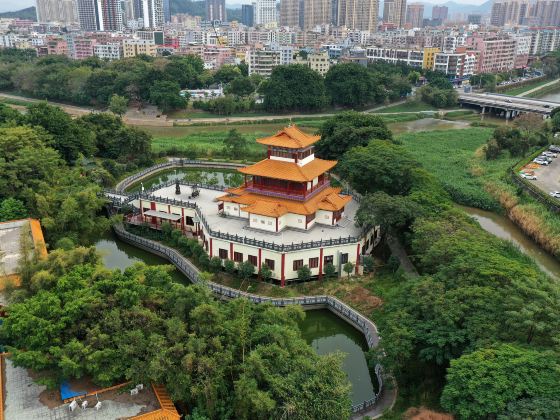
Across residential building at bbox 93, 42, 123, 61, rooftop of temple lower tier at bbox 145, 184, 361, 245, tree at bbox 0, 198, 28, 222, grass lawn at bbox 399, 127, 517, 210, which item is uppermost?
residential building at bbox 93, 42, 123, 61

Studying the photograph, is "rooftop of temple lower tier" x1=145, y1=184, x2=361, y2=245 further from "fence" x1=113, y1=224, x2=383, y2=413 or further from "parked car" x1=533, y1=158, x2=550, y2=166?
"parked car" x1=533, y1=158, x2=550, y2=166

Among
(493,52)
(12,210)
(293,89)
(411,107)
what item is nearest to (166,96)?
(293,89)

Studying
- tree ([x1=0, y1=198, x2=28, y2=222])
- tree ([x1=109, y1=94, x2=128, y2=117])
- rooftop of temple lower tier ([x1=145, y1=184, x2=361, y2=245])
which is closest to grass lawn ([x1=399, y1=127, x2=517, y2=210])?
rooftop of temple lower tier ([x1=145, y1=184, x2=361, y2=245])

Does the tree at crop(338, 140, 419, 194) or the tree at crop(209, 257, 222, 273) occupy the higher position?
the tree at crop(338, 140, 419, 194)

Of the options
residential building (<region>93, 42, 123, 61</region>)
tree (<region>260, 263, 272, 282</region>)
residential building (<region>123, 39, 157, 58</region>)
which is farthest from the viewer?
residential building (<region>93, 42, 123, 61</region>)

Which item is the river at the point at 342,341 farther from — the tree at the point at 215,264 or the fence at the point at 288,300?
the tree at the point at 215,264

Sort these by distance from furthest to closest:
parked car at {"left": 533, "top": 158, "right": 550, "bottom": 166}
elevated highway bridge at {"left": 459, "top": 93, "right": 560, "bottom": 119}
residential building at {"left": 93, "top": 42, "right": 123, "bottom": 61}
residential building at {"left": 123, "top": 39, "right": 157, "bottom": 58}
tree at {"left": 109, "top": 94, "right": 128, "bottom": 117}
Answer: residential building at {"left": 93, "top": 42, "right": 123, "bottom": 61}
residential building at {"left": 123, "top": 39, "right": 157, "bottom": 58}
elevated highway bridge at {"left": 459, "top": 93, "right": 560, "bottom": 119}
tree at {"left": 109, "top": 94, "right": 128, "bottom": 117}
parked car at {"left": 533, "top": 158, "right": 550, "bottom": 166}

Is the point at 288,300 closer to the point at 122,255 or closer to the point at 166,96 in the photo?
the point at 122,255
